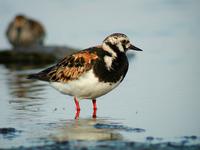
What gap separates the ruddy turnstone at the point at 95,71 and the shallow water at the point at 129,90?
369 millimetres

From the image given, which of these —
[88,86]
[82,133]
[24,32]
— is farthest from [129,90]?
[24,32]

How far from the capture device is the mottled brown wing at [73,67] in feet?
34.9

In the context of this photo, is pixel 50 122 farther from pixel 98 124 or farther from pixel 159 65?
pixel 159 65

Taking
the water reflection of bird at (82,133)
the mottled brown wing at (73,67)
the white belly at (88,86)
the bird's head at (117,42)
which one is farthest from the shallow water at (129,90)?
the bird's head at (117,42)

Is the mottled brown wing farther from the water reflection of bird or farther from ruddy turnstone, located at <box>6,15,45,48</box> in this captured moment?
ruddy turnstone, located at <box>6,15,45,48</box>

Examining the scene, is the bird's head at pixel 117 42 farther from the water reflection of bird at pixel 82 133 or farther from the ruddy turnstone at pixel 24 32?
the ruddy turnstone at pixel 24 32

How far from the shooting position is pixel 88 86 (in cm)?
1054

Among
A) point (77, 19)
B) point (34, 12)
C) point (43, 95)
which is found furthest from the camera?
point (34, 12)

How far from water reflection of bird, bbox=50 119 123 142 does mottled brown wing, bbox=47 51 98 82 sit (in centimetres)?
93

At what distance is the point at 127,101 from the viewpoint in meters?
11.9

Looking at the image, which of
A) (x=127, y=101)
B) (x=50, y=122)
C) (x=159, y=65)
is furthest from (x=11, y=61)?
(x=50, y=122)

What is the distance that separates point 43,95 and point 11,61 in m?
7.34

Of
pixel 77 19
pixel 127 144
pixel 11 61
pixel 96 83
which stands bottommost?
pixel 127 144

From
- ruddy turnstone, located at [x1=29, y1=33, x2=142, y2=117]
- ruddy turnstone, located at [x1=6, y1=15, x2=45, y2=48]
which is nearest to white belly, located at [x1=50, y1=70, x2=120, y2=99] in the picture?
ruddy turnstone, located at [x1=29, y1=33, x2=142, y2=117]
